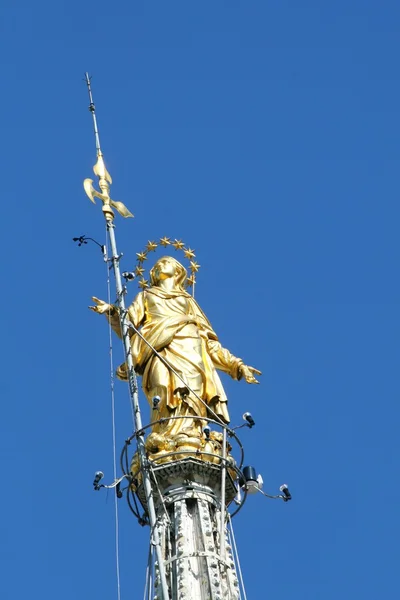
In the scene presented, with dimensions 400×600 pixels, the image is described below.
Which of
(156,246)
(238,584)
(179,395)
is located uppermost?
(156,246)

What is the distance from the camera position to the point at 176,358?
1254 inches

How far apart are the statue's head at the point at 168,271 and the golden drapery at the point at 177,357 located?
554 millimetres

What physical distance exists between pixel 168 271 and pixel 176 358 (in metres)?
3.92

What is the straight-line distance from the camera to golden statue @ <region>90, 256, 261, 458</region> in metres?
30.5

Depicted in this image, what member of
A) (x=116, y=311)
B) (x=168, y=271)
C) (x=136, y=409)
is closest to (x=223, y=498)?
(x=136, y=409)

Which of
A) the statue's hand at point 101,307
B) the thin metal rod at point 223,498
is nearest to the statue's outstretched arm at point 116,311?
the statue's hand at point 101,307

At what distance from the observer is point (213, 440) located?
29.5 m

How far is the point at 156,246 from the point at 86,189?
277 centimetres

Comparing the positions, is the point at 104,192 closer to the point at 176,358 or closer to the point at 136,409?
the point at 176,358

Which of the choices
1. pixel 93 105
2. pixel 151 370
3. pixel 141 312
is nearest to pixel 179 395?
pixel 151 370

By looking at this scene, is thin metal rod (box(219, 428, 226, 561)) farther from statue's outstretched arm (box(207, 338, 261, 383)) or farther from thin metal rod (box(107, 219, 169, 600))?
statue's outstretched arm (box(207, 338, 261, 383))

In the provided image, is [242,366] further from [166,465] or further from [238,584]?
[238,584]

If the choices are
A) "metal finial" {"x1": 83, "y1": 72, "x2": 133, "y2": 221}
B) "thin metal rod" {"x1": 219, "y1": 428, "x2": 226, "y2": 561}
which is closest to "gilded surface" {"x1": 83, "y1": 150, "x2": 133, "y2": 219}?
"metal finial" {"x1": 83, "y1": 72, "x2": 133, "y2": 221}

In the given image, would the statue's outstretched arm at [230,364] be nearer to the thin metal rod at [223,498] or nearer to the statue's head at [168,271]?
the statue's head at [168,271]
